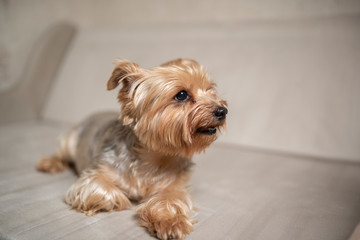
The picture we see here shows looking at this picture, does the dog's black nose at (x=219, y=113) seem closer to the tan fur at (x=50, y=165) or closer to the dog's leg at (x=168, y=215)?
the dog's leg at (x=168, y=215)

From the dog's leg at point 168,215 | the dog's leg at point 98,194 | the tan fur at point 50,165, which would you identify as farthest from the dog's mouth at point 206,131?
the tan fur at point 50,165

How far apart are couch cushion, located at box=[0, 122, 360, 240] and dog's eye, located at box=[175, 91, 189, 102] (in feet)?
1.59

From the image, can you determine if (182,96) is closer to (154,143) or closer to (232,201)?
(154,143)

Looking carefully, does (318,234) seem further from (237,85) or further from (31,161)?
(31,161)

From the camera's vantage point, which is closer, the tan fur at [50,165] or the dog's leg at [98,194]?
the dog's leg at [98,194]

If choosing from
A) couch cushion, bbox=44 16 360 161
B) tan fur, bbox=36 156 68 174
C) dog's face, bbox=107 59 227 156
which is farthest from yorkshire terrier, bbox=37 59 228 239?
couch cushion, bbox=44 16 360 161

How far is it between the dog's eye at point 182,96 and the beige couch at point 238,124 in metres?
0.49

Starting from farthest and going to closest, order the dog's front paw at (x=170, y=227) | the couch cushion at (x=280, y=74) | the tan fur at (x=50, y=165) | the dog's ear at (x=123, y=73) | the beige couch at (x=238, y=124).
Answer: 1. the couch cushion at (x=280, y=74)
2. the tan fur at (x=50, y=165)
3. the dog's ear at (x=123, y=73)
4. the beige couch at (x=238, y=124)
5. the dog's front paw at (x=170, y=227)

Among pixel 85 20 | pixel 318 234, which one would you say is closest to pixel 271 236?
pixel 318 234

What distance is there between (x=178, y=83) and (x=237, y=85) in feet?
3.78

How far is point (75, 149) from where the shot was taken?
1855 millimetres

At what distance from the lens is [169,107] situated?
1260 mm

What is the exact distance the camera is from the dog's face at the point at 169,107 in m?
1.25

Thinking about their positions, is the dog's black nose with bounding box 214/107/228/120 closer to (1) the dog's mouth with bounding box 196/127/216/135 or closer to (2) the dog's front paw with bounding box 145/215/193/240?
(1) the dog's mouth with bounding box 196/127/216/135
